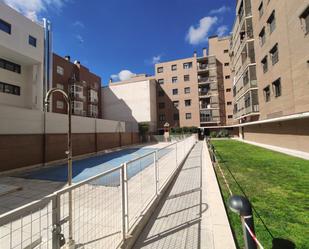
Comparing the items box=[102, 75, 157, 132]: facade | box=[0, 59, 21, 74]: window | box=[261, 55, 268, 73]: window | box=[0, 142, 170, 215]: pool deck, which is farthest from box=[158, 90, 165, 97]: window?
box=[0, 142, 170, 215]: pool deck

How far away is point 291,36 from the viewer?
14.0m

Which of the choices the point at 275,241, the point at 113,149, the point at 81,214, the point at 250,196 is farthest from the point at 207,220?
the point at 113,149

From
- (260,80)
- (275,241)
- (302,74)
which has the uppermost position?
(260,80)

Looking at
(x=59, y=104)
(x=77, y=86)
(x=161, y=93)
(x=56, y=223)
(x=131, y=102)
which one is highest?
(x=161, y=93)

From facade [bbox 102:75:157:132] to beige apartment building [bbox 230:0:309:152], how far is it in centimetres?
1874

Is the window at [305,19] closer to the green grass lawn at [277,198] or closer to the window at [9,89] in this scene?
the green grass lawn at [277,198]

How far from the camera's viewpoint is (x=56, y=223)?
1.95m

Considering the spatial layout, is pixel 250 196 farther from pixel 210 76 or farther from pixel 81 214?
pixel 210 76

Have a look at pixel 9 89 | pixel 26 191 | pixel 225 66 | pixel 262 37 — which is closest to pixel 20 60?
pixel 9 89

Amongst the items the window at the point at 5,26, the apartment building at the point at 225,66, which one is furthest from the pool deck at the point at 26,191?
the apartment building at the point at 225,66

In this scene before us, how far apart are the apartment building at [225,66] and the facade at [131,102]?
1690 cm

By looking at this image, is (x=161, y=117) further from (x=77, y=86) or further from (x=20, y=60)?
(x=20, y=60)

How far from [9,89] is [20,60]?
3.24 m

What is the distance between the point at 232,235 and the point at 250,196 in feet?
8.60
